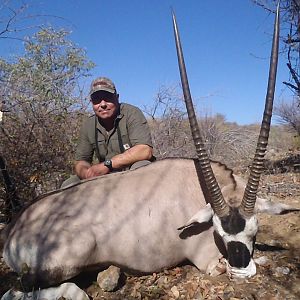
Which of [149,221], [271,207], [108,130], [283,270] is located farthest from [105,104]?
[283,270]

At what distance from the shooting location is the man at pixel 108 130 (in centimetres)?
431

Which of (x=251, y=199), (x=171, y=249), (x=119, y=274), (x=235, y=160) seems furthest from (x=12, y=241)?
(x=235, y=160)

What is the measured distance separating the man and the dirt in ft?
4.23

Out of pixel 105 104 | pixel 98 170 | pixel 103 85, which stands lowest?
pixel 98 170

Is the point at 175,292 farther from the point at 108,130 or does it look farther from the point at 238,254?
the point at 108,130

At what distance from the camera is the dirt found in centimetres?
286

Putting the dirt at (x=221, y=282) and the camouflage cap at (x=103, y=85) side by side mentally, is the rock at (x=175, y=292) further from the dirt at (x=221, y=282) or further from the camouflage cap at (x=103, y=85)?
the camouflage cap at (x=103, y=85)

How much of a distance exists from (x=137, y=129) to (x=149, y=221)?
1.44 metres

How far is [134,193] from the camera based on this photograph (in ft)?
10.7

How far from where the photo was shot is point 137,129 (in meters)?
4.34

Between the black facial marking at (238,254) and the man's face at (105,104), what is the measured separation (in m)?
2.17

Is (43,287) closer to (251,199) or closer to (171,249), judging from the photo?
(171,249)

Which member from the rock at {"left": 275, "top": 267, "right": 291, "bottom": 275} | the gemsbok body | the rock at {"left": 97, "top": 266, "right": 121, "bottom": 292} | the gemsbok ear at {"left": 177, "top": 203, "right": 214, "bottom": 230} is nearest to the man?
the gemsbok body

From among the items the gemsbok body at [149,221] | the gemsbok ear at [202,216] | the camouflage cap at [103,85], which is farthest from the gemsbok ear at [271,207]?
the camouflage cap at [103,85]
